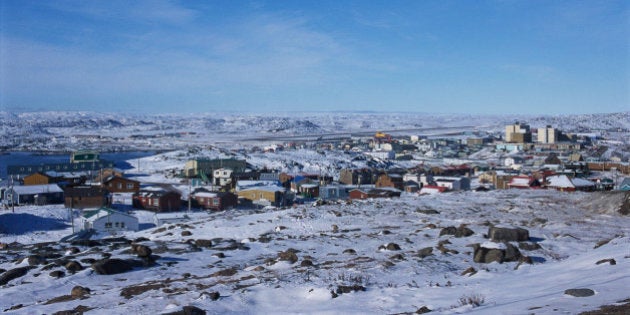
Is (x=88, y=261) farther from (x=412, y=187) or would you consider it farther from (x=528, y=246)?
(x=412, y=187)

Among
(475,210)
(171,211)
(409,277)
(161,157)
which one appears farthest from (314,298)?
(161,157)

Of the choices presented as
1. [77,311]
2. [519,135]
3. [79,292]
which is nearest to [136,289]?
[79,292]

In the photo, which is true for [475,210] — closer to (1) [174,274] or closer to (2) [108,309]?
(1) [174,274]

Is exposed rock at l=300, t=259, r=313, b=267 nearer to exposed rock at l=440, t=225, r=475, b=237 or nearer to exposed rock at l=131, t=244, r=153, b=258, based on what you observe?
exposed rock at l=131, t=244, r=153, b=258

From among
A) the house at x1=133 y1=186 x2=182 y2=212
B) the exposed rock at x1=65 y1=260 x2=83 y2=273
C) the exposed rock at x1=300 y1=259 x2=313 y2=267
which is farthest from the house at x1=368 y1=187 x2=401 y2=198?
the exposed rock at x1=65 y1=260 x2=83 y2=273

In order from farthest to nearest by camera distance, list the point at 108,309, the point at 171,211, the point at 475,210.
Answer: the point at 171,211
the point at 475,210
the point at 108,309

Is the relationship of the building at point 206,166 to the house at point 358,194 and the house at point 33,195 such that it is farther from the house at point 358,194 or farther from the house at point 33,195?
the house at point 33,195
